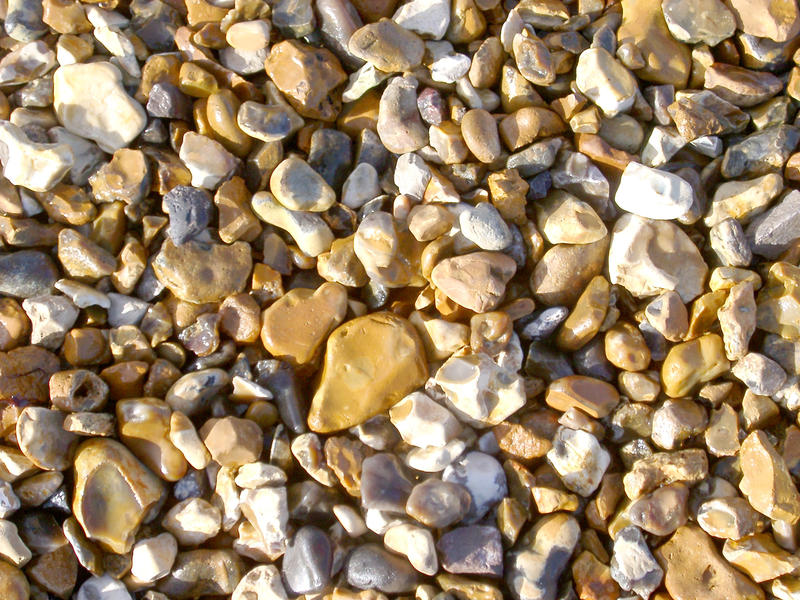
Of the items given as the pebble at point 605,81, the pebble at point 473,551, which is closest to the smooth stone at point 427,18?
the pebble at point 605,81

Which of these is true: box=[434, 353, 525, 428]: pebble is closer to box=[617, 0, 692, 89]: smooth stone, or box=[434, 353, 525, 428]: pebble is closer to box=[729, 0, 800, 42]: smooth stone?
box=[617, 0, 692, 89]: smooth stone

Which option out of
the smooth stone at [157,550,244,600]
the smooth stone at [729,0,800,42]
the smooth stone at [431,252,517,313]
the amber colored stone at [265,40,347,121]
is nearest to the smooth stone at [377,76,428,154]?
the amber colored stone at [265,40,347,121]

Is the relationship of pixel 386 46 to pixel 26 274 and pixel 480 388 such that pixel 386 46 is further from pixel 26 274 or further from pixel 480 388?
pixel 26 274

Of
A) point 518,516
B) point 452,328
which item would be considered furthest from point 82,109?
point 518,516

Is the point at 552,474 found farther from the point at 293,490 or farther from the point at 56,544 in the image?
the point at 56,544

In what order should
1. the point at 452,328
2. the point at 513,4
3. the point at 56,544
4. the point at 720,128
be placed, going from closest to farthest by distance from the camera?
the point at 56,544 < the point at 452,328 < the point at 720,128 < the point at 513,4

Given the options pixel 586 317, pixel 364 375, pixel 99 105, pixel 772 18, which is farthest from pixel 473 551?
pixel 772 18
